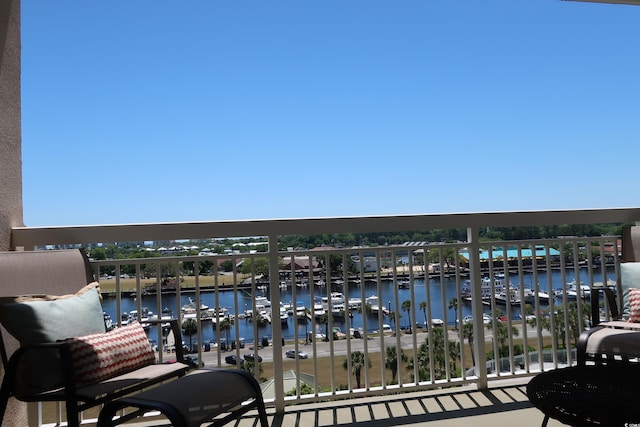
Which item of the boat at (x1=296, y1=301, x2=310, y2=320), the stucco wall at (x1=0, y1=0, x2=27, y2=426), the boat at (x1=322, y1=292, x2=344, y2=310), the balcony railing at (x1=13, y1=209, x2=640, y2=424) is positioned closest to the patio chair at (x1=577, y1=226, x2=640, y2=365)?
the balcony railing at (x1=13, y1=209, x2=640, y2=424)

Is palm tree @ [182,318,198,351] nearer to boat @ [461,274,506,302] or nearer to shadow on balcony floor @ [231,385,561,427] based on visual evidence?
shadow on balcony floor @ [231,385,561,427]

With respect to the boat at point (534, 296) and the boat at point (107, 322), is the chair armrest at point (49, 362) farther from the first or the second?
the boat at point (534, 296)

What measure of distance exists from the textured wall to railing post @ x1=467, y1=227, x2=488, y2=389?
2.85 m

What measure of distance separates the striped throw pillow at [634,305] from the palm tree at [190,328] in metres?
2.71

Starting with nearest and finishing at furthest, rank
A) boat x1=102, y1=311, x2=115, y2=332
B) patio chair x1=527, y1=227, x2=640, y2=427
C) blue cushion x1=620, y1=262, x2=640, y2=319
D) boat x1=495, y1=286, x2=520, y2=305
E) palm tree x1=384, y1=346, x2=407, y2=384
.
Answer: patio chair x1=527, y1=227, x2=640, y2=427 < boat x1=102, y1=311, x2=115, y2=332 < blue cushion x1=620, y1=262, x2=640, y2=319 < palm tree x1=384, y1=346, x2=407, y2=384 < boat x1=495, y1=286, x2=520, y2=305

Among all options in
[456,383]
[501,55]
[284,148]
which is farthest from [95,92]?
[456,383]

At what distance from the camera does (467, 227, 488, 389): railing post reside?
3.17m

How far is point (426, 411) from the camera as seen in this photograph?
9.41 feet

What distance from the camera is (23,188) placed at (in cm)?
296

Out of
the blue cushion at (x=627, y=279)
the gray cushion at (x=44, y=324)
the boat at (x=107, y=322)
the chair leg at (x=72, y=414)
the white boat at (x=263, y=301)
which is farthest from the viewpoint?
the blue cushion at (x=627, y=279)

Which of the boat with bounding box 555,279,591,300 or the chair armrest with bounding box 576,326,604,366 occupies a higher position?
the boat with bounding box 555,279,591,300

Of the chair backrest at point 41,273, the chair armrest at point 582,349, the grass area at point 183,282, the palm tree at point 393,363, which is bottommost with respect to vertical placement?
the palm tree at point 393,363

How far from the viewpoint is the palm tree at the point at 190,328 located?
2885 millimetres

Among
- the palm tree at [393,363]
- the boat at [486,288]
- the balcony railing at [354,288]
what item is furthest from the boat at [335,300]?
the boat at [486,288]
